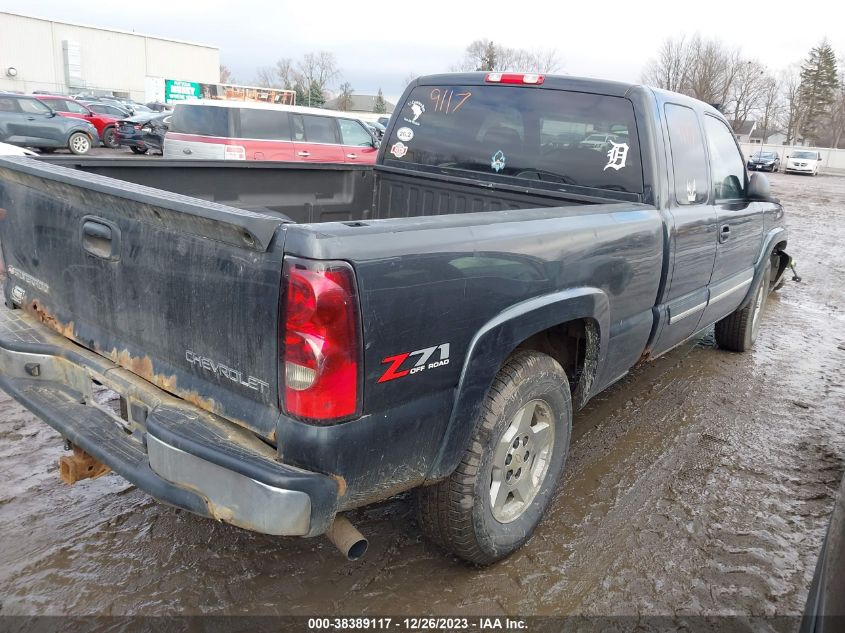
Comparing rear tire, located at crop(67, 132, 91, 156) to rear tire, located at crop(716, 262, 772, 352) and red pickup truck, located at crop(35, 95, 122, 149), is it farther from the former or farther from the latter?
rear tire, located at crop(716, 262, 772, 352)

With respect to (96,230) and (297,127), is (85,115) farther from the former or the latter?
(96,230)

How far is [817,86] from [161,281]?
3242 inches

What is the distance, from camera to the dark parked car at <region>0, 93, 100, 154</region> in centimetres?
1705

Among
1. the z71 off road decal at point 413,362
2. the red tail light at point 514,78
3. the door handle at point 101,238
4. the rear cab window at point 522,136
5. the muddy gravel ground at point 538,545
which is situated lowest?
the muddy gravel ground at point 538,545


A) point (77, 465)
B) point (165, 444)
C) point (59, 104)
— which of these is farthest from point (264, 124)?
point (59, 104)

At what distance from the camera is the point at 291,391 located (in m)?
1.92

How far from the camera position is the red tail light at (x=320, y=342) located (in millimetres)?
1827

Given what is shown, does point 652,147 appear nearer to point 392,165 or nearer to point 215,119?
point 392,165

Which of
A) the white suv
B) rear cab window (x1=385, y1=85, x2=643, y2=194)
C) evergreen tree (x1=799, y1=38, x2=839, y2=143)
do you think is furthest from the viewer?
evergreen tree (x1=799, y1=38, x2=839, y2=143)

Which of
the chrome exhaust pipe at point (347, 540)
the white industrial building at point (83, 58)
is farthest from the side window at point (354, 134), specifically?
the white industrial building at point (83, 58)

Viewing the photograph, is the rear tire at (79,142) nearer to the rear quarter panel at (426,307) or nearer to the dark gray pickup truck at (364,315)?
the dark gray pickup truck at (364,315)

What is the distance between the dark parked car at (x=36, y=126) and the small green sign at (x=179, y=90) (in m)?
31.0

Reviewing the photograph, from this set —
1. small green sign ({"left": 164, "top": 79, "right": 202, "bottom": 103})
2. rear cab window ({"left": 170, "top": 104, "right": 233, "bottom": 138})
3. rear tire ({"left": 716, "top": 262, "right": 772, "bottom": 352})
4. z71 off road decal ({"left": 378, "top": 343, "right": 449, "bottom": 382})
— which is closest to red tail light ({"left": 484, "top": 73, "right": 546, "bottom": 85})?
z71 off road decal ({"left": 378, "top": 343, "right": 449, "bottom": 382})

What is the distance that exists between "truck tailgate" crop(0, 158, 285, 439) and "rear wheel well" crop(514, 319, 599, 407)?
1.29 m
